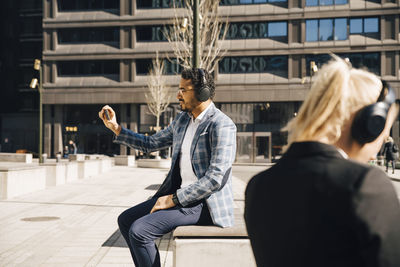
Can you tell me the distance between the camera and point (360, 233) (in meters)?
1.16

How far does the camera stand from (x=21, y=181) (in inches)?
497

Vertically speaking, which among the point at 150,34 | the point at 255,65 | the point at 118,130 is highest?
the point at 150,34

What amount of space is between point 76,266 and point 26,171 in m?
8.44

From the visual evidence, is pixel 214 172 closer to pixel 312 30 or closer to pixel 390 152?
pixel 390 152

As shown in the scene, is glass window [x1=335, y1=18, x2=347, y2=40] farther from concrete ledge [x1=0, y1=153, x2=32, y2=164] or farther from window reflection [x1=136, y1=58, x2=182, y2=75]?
concrete ledge [x1=0, y1=153, x2=32, y2=164]

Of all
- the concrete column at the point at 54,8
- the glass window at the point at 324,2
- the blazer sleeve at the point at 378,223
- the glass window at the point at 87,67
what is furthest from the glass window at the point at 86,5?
the blazer sleeve at the point at 378,223

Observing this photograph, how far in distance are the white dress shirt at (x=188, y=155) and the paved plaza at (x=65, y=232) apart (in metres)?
2.16

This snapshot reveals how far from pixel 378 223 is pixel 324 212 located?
0.15 meters

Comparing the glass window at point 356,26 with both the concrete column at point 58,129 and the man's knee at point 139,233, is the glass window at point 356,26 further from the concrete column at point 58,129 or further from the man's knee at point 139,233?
the man's knee at point 139,233

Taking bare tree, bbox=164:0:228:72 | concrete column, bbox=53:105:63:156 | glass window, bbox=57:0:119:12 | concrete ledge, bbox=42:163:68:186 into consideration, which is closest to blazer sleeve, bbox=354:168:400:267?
bare tree, bbox=164:0:228:72

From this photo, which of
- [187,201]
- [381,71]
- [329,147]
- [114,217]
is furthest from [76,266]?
[381,71]

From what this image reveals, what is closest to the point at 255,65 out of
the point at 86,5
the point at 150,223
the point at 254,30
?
the point at 254,30

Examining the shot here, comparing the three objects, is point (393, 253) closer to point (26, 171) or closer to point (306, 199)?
point (306, 199)

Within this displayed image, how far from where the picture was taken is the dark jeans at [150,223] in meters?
3.29
